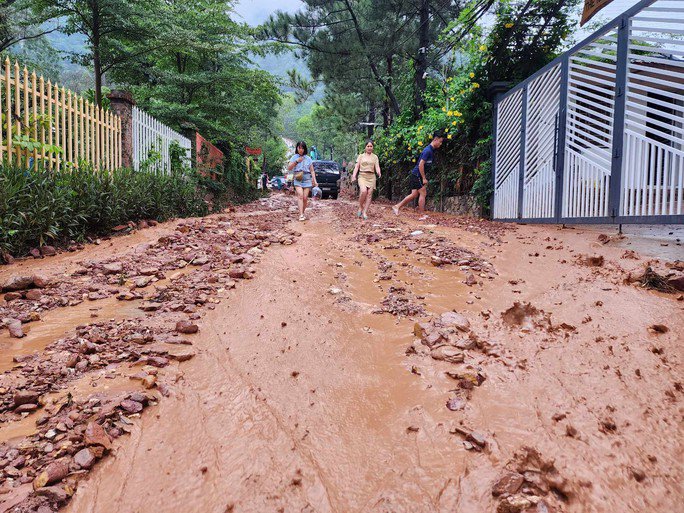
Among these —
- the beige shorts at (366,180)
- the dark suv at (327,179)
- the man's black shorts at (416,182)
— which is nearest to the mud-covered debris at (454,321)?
the beige shorts at (366,180)

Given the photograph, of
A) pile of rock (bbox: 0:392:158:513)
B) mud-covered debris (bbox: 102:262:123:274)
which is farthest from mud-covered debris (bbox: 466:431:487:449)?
mud-covered debris (bbox: 102:262:123:274)

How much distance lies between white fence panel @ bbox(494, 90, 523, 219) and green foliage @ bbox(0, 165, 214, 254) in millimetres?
6277

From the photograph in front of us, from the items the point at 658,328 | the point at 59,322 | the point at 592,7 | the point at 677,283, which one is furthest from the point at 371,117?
the point at 658,328

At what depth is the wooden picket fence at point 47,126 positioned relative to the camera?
5106 millimetres

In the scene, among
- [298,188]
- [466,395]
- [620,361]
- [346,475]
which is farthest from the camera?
[298,188]

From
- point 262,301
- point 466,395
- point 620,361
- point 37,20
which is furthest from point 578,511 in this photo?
point 37,20

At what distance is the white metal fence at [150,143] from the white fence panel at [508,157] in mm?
6981

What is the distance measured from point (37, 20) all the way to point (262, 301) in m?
10.7

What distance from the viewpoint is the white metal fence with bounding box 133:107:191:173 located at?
802cm

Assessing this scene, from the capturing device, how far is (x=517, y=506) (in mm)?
1247

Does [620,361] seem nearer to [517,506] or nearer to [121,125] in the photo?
[517,506]

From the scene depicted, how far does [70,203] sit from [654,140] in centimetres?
673

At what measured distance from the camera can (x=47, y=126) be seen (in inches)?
215

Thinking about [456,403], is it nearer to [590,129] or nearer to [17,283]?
[17,283]
